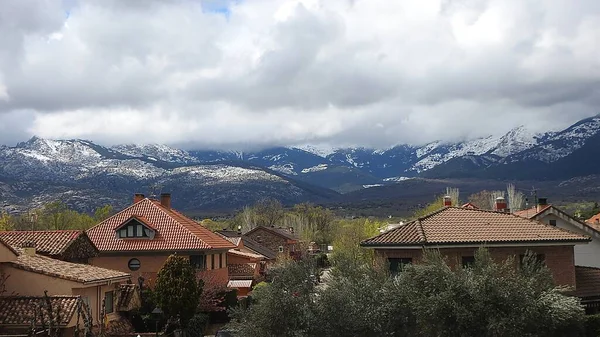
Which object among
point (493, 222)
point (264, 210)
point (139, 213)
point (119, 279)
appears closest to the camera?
point (119, 279)

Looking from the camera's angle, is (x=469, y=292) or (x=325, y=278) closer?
(x=469, y=292)

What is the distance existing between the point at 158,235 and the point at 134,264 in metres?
2.79

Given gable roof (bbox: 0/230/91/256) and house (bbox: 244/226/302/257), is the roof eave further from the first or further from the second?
house (bbox: 244/226/302/257)

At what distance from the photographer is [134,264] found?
5162 centimetres

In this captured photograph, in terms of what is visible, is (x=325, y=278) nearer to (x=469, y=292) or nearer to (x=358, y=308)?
(x=358, y=308)

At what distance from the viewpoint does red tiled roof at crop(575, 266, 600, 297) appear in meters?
38.0

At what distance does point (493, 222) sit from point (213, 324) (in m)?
17.8

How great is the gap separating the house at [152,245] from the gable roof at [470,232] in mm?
16726

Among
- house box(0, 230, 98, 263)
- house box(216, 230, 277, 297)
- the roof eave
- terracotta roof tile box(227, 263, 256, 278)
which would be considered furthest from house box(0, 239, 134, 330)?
terracotta roof tile box(227, 263, 256, 278)

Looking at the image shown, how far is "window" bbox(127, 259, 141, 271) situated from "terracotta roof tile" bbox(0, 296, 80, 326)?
20.6 m

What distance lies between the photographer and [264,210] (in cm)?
17438

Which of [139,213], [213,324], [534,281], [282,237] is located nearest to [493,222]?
[534,281]

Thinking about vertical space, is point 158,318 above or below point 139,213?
below

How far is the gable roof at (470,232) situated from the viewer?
36.2 m
